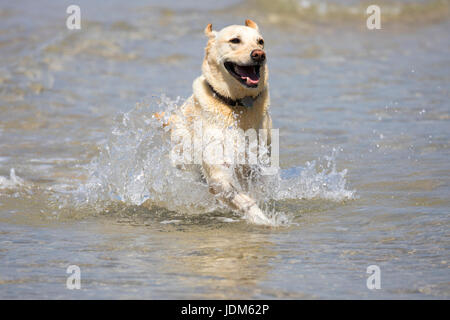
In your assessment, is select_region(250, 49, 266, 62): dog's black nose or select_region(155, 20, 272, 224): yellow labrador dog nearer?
select_region(250, 49, 266, 62): dog's black nose

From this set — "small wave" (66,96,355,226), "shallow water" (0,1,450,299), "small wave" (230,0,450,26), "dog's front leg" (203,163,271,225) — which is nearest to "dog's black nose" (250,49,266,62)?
"dog's front leg" (203,163,271,225)

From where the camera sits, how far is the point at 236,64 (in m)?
5.69

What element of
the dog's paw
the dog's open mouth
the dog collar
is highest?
the dog's open mouth

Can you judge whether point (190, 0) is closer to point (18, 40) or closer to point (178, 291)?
point (18, 40)

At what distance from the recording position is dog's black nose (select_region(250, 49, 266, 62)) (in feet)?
18.0

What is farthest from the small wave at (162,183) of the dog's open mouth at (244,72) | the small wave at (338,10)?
the small wave at (338,10)

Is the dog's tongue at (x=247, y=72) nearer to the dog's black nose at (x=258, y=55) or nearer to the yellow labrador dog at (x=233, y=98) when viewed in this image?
the yellow labrador dog at (x=233, y=98)

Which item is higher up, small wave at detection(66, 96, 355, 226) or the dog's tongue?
the dog's tongue

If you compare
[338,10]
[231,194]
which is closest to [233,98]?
[231,194]

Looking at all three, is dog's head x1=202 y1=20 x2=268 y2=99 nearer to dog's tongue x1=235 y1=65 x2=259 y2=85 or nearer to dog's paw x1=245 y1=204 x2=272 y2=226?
dog's tongue x1=235 y1=65 x2=259 y2=85

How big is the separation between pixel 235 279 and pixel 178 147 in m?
2.12
